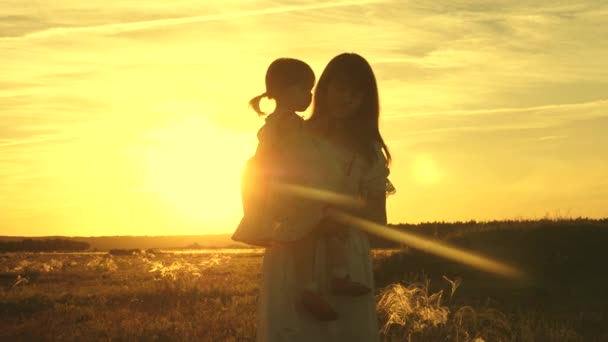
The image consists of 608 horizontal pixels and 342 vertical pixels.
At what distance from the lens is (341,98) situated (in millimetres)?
5742

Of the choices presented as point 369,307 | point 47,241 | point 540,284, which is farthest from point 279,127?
point 47,241

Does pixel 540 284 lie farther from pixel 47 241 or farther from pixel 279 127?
pixel 47 241

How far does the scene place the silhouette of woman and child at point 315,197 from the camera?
5543 millimetres

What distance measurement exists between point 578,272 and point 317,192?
21.1 m

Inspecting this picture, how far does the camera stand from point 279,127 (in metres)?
5.64

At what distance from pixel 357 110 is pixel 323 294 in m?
1.11

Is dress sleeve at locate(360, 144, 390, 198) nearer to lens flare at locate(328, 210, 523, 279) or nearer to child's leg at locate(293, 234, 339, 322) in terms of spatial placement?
child's leg at locate(293, 234, 339, 322)

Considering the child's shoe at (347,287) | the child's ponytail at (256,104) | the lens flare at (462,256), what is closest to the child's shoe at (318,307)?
the child's shoe at (347,287)

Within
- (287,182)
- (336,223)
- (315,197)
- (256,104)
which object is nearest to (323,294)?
(336,223)

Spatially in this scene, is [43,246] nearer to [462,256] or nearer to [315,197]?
[462,256]

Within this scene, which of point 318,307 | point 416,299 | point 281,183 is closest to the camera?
point 318,307

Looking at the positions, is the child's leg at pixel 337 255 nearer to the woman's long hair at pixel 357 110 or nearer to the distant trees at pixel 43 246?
the woman's long hair at pixel 357 110

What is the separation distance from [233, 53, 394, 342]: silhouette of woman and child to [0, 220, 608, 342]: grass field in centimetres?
444

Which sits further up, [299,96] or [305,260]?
[299,96]
